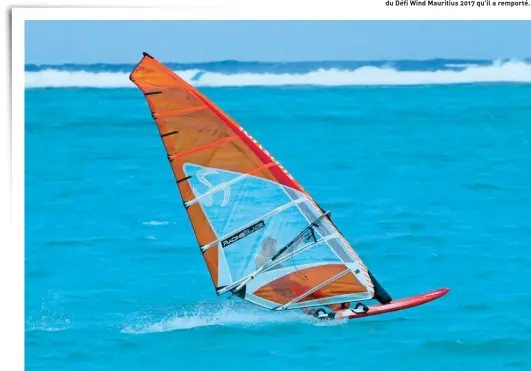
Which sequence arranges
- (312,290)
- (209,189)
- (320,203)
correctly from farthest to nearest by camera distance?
(320,203) → (312,290) → (209,189)

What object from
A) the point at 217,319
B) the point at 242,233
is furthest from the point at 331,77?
the point at 217,319

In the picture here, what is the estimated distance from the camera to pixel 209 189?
650cm

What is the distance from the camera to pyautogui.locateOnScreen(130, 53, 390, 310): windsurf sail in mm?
6457

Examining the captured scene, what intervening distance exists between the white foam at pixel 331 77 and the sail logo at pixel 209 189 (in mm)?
676

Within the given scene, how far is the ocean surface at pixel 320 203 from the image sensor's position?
259 inches

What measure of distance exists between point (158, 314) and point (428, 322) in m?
1.63

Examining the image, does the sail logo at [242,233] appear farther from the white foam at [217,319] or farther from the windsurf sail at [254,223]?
the white foam at [217,319]

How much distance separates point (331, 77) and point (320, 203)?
83 cm

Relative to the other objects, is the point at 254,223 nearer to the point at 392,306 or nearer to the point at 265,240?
the point at 265,240

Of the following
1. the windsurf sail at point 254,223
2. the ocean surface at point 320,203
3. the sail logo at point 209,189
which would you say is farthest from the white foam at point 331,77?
the sail logo at point 209,189

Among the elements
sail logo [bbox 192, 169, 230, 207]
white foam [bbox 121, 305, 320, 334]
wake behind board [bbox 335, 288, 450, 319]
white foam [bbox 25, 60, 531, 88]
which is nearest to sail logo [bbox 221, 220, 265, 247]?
sail logo [bbox 192, 169, 230, 207]

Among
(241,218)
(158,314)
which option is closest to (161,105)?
(241,218)

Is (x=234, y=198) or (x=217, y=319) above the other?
(x=234, y=198)
